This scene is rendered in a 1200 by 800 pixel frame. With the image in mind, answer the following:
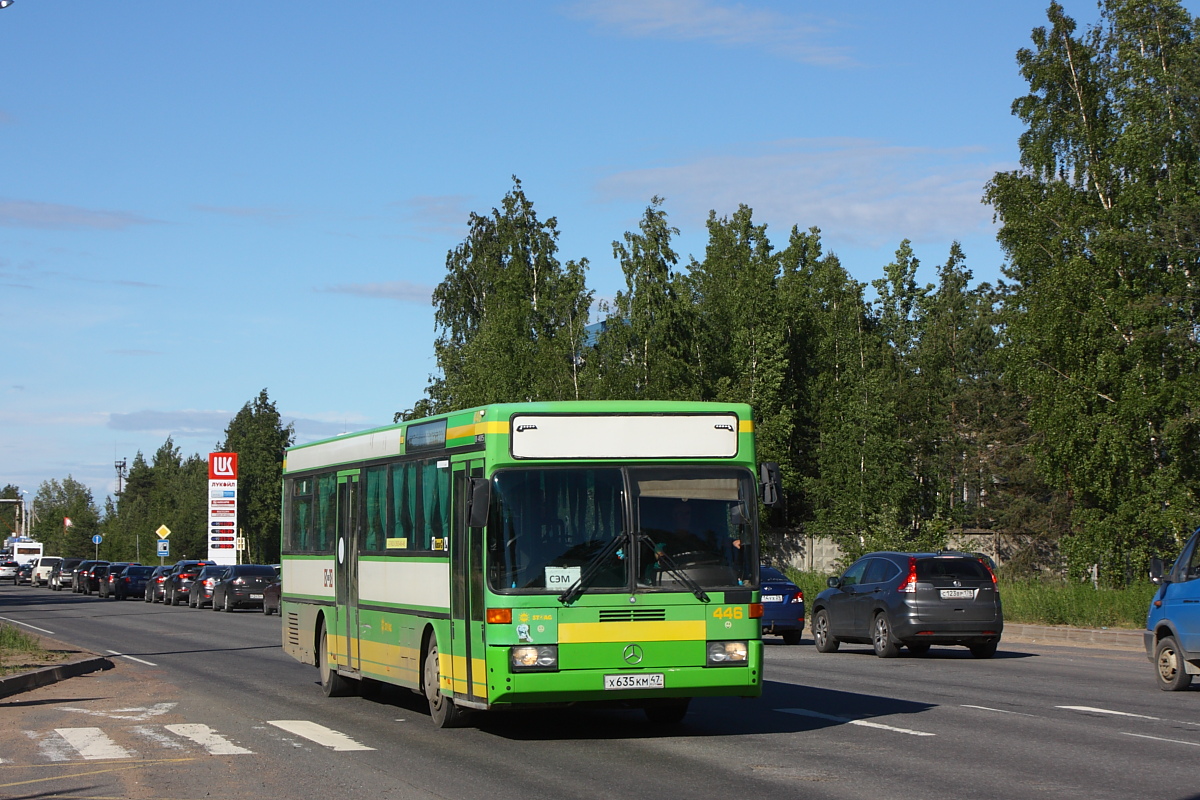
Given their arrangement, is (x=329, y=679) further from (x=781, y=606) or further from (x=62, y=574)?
(x=62, y=574)

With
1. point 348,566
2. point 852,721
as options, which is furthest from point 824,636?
point 852,721

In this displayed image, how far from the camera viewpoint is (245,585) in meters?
48.3

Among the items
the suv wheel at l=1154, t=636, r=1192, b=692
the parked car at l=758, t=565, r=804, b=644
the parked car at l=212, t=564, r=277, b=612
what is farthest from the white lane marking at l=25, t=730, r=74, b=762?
the parked car at l=212, t=564, r=277, b=612

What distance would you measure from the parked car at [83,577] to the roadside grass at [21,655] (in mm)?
45655

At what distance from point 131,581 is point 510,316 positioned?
19.4 metres

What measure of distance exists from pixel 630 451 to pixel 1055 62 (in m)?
37.8

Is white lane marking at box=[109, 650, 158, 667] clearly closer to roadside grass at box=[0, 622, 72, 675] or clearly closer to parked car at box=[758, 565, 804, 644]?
roadside grass at box=[0, 622, 72, 675]

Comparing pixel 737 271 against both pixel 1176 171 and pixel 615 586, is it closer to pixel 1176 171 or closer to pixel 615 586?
pixel 1176 171

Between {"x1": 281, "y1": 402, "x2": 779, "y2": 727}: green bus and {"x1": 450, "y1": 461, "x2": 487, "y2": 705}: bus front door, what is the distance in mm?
18

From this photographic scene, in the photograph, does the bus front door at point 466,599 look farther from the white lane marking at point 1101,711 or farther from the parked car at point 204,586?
the parked car at point 204,586

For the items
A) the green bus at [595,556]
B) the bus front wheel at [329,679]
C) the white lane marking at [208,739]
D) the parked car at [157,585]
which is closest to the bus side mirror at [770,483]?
the green bus at [595,556]

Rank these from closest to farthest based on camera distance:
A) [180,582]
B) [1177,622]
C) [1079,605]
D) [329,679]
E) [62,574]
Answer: [1177,622], [329,679], [1079,605], [180,582], [62,574]

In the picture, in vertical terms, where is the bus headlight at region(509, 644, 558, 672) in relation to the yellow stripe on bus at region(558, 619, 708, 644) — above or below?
below

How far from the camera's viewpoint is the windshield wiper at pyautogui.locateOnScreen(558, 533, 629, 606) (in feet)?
39.4
